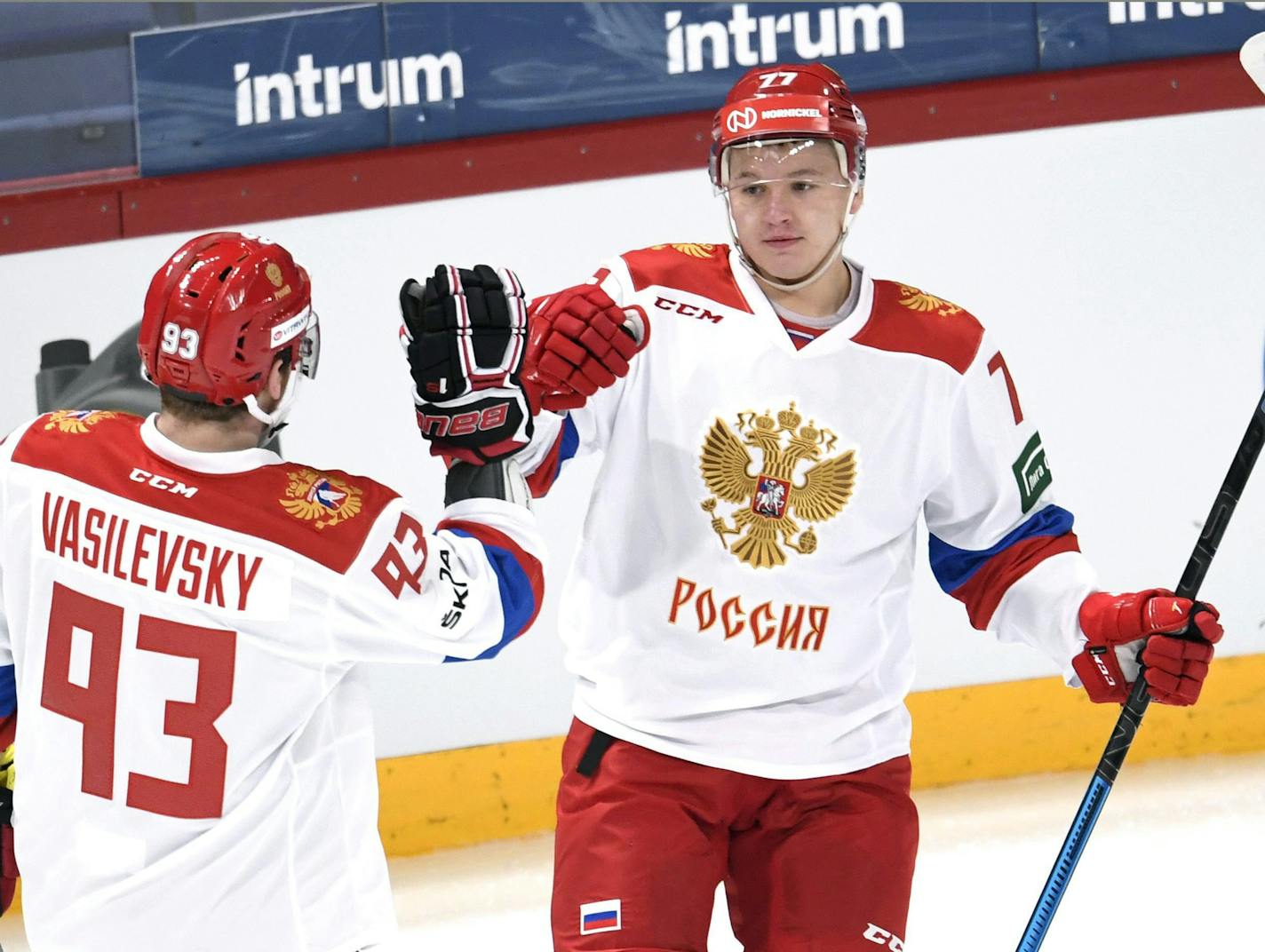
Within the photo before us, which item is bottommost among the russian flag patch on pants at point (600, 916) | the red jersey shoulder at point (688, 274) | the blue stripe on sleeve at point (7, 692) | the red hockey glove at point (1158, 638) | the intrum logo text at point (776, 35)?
the russian flag patch on pants at point (600, 916)

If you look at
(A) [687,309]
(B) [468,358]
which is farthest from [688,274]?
(B) [468,358]

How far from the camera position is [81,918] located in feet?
5.52

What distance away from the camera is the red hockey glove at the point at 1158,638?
2.14m

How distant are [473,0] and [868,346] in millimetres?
2050

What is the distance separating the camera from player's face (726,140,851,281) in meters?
2.19

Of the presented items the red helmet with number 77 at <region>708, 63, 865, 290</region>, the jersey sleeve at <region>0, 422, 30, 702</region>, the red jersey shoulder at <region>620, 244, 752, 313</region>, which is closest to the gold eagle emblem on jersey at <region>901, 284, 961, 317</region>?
the red helmet with number 77 at <region>708, 63, 865, 290</region>

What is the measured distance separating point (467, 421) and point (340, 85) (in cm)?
231

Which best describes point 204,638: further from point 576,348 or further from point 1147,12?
point 1147,12

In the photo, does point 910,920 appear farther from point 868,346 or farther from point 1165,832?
point 868,346

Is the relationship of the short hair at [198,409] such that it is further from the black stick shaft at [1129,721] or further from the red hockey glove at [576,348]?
the black stick shaft at [1129,721]

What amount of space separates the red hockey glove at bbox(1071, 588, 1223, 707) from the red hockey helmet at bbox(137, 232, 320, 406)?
3.52 feet

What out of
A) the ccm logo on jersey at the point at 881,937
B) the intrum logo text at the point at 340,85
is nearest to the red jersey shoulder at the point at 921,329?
the ccm logo on jersey at the point at 881,937

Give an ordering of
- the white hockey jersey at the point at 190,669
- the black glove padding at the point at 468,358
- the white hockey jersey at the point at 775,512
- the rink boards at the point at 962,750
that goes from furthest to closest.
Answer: the rink boards at the point at 962,750 → the white hockey jersey at the point at 775,512 → the black glove padding at the point at 468,358 → the white hockey jersey at the point at 190,669

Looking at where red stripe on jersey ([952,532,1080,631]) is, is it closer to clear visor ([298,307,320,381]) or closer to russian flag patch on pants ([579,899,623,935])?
russian flag patch on pants ([579,899,623,935])
